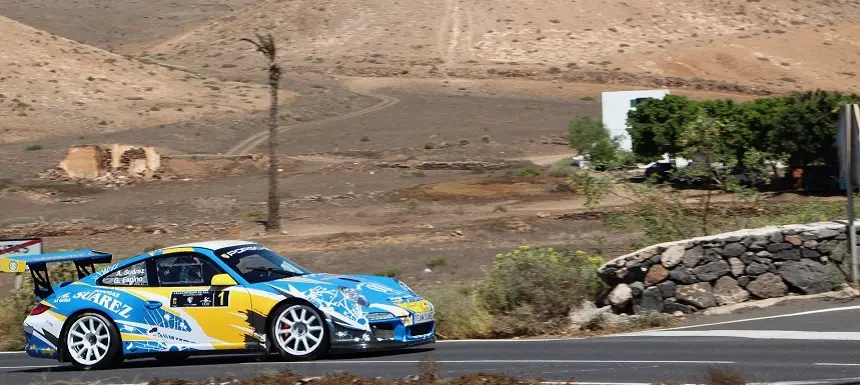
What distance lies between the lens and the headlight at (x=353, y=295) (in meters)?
11.8

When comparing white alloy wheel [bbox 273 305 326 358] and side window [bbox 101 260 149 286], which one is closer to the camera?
white alloy wheel [bbox 273 305 326 358]

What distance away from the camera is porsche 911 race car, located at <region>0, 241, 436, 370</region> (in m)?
11.8

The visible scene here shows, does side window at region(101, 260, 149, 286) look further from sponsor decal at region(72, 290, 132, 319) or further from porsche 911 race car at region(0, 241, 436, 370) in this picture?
sponsor decal at region(72, 290, 132, 319)

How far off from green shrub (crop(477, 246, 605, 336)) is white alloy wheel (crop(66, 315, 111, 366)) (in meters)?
4.78

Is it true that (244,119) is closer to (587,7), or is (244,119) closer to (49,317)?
(587,7)

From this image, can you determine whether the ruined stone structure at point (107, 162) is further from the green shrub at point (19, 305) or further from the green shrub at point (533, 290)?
the green shrub at point (533, 290)

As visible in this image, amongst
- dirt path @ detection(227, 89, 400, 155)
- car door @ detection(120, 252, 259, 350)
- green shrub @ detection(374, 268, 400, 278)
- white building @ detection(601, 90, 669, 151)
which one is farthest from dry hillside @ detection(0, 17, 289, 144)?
car door @ detection(120, 252, 259, 350)

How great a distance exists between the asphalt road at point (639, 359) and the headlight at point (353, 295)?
0.61 m

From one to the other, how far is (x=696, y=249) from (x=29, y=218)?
101ft

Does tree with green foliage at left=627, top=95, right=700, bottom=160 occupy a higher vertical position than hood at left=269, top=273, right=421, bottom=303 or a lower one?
higher

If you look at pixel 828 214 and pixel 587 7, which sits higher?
pixel 587 7

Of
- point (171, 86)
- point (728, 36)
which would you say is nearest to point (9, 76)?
point (171, 86)

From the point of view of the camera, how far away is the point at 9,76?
67.1 metres

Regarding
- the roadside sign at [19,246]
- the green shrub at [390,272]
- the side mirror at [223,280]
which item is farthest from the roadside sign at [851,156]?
the green shrub at [390,272]
